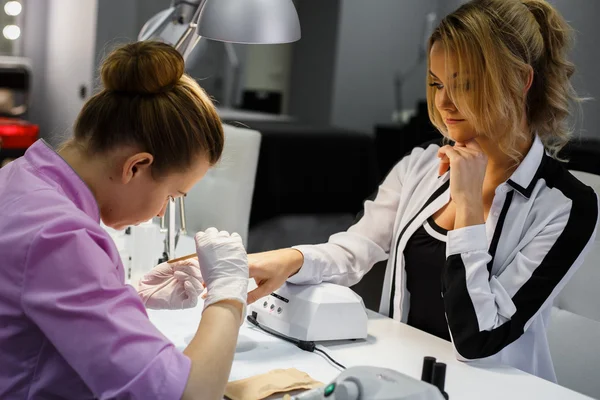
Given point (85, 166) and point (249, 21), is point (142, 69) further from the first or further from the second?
point (249, 21)

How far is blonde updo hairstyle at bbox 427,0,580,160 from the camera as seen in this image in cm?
156

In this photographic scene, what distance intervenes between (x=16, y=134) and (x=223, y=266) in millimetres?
3571

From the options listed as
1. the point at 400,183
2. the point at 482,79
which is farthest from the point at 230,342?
the point at 400,183

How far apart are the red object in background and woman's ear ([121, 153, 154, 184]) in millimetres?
3540

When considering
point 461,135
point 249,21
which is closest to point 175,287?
point 249,21

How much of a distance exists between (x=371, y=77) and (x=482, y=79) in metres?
3.99

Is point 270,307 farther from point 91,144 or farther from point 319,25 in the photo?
point 319,25

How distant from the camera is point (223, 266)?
4.02 feet

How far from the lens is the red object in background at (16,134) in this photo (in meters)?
4.39

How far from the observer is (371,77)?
5.51 metres

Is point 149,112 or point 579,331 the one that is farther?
point 579,331

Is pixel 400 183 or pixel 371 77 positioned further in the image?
pixel 371 77

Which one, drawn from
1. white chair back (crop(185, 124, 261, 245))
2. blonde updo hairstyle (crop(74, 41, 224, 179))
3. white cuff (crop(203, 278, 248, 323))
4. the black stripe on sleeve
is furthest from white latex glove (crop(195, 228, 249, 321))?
white chair back (crop(185, 124, 261, 245))

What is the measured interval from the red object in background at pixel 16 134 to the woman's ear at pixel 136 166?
354 cm
